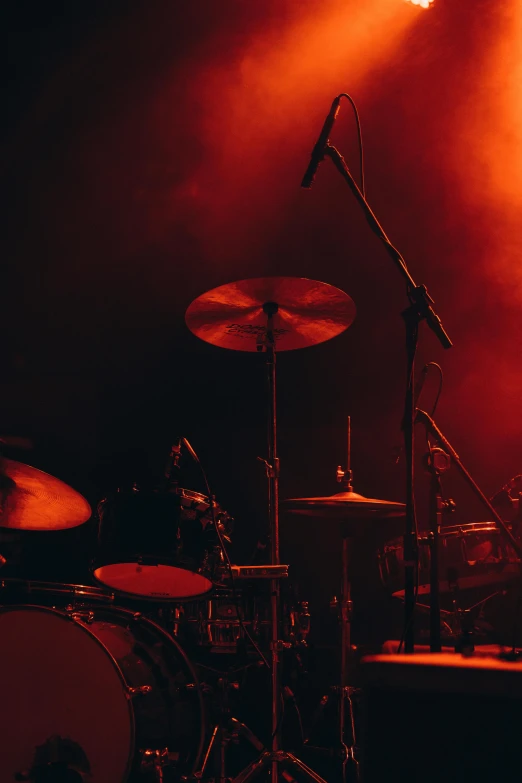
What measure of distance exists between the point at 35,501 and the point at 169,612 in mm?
1011

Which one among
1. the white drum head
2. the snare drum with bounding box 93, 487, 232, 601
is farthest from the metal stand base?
the snare drum with bounding box 93, 487, 232, 601

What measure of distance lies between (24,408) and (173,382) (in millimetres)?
914

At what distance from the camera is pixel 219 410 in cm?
432

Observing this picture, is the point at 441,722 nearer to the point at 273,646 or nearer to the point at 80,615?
the point at 273,646

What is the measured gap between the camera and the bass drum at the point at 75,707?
98.1 inches

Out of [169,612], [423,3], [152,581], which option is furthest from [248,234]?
[169,612]

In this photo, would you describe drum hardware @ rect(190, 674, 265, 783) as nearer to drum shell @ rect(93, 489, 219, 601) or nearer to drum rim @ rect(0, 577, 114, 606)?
drum shell @ rect(93, 489, 219, 601)

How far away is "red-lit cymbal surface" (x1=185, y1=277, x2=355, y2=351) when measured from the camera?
2.97 m

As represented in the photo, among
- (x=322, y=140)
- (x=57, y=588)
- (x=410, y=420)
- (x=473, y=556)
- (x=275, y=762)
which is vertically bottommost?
(x=275, y=762)

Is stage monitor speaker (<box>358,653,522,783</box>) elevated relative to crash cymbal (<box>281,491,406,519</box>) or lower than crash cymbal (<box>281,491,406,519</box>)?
lower

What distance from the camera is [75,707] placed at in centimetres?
253

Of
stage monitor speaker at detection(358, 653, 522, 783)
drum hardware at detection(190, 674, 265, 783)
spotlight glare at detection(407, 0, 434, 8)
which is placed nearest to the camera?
stage monitor speaker at detection(358, 653, 522, 783)

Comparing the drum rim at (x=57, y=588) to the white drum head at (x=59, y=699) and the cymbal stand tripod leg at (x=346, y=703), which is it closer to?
the white drum head at (x=59, y=699)

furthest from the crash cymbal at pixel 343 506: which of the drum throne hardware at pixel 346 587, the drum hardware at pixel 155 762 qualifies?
the drum hardware at pixel 155 762
